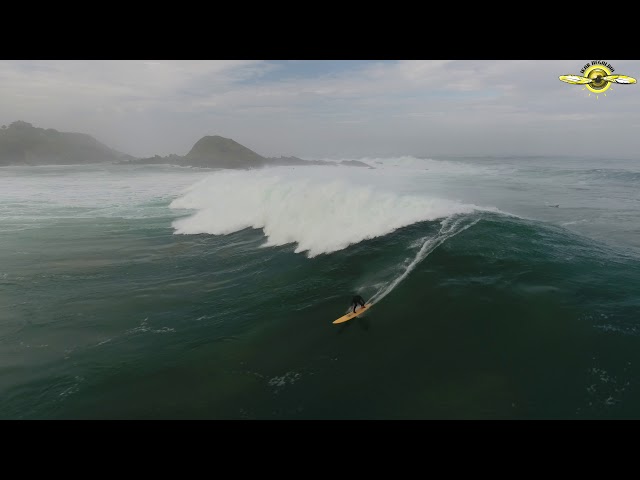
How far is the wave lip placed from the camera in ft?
57.7

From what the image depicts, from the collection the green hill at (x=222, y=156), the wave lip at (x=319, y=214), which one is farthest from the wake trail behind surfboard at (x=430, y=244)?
the green hill at (x=222, y=156)

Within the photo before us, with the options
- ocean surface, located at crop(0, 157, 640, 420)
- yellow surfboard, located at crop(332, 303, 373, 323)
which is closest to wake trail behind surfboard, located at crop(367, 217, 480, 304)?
ocean surface, located at crop(0, 157, 640, 420)

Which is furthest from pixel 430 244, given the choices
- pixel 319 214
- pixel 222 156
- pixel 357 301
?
pixel 222 156

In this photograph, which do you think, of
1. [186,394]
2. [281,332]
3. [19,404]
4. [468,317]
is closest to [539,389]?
[468,317]

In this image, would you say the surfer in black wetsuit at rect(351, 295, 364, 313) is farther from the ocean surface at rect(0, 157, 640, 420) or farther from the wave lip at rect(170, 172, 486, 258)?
the wave lip at rect(170, 172, 486, 258)

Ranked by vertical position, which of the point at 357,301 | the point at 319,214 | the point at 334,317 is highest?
the point at 319,214

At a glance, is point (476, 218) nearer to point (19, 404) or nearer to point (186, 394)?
point (186, 394)

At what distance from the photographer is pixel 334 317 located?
35.8ft

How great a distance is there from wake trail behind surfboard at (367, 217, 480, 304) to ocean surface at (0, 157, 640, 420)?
3.4 inches

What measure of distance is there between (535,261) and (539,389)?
7179 millimetres

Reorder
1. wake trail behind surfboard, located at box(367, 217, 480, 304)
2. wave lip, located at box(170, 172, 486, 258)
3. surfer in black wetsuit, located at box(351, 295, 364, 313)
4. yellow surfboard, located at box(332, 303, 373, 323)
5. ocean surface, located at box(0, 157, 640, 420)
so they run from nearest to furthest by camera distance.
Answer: ocean surface, located at box(0, 157, 640, 420) < yellow surfboard, located at box(332, 303, 373, 323) < surfer in black wetsuit, located at box(351, 295, 364, 313) < wake trail behind surfboard, located at box(367, 217, 480, 304) < wave lip, located at box(170, 172, 486, 258)

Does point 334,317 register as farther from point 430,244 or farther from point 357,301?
point 430,244

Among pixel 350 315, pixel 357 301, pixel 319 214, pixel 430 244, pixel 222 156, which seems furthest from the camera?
pixel 222 156

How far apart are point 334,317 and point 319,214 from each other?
9.76 m
